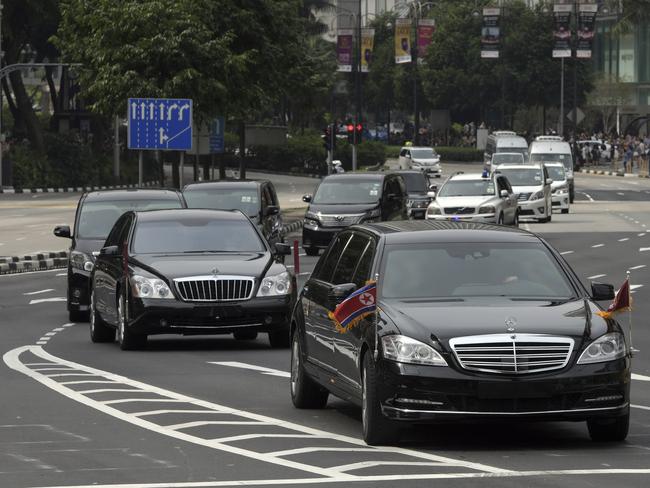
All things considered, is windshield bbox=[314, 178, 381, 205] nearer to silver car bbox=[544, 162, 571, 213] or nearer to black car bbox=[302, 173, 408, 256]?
black car bbox=[302, 173, 408, 256]

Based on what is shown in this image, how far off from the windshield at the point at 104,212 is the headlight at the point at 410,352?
13.8 m

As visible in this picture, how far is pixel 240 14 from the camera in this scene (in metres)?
52.2

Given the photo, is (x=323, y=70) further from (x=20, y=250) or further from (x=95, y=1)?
(x=20, y=250)

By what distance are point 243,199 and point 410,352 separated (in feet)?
73.8

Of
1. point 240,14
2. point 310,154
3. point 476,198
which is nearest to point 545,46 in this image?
point 310,154

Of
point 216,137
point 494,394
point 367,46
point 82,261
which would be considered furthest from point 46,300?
point 367,46

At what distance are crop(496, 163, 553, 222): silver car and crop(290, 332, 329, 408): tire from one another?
3638cm

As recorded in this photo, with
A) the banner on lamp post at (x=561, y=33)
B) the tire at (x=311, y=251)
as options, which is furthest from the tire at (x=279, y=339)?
the banner on lamp post at (x=561, y=33)

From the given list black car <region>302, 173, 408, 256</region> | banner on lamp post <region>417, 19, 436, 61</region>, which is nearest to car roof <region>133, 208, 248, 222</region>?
black car <region>302, 173, 408, 256</region>

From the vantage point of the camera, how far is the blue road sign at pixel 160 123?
44844 mm

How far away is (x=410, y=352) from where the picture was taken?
11.1 metres

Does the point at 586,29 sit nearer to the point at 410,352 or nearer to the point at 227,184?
the point at 227,184

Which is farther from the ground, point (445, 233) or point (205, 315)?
point (445, 233)

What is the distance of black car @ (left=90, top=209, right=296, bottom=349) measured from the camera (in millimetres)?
18375
